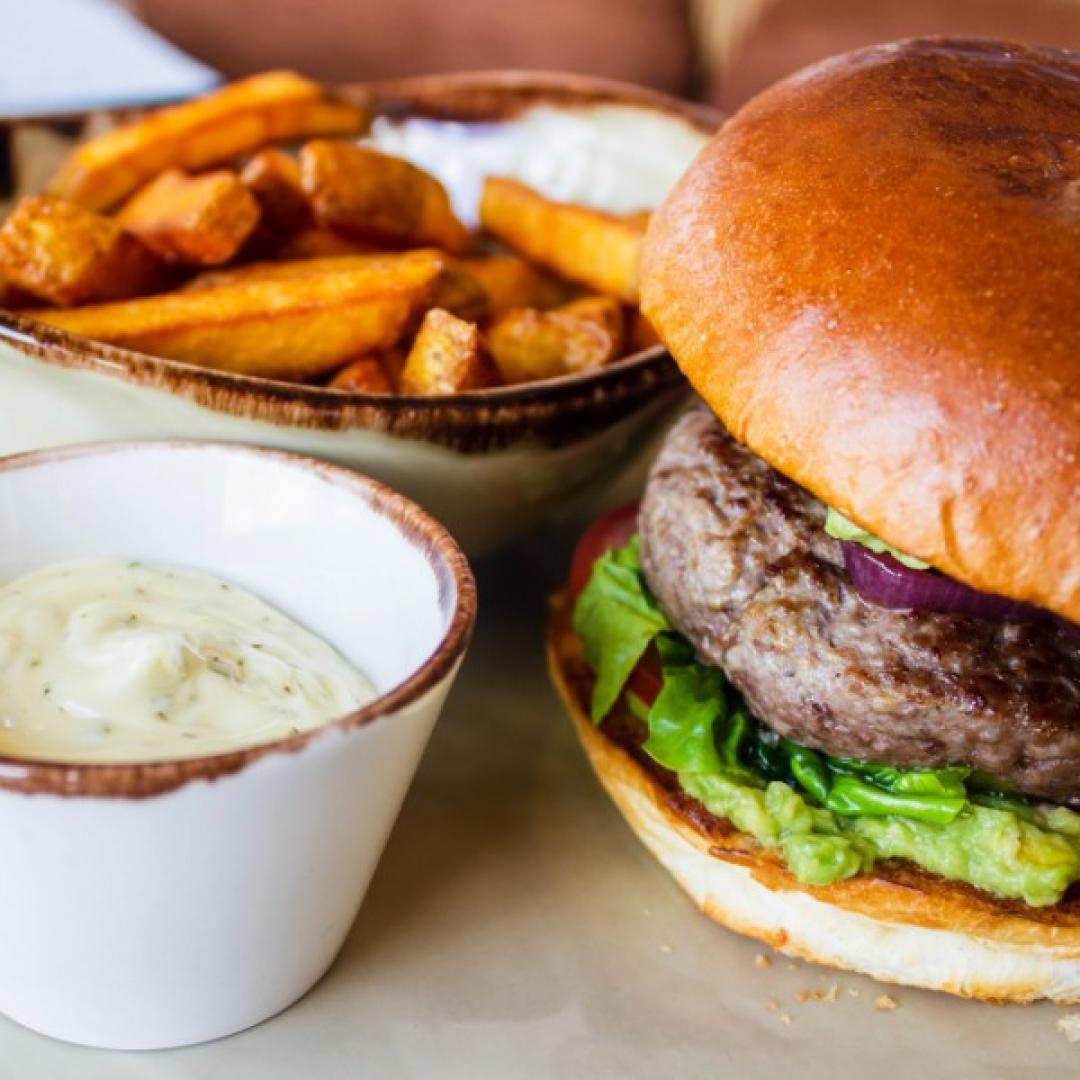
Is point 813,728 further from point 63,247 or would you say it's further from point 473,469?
point 63,247

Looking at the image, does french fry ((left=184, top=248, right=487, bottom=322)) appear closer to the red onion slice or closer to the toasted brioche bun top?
the toasted brioche bun top

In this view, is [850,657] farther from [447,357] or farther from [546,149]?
[546,149]

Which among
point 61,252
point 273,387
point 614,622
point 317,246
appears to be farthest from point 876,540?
point 61,252

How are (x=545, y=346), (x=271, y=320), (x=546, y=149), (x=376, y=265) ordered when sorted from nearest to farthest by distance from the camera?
(x=271, y=320)
(x=376, y=265)
(x=545, y=346)
(x=546, y=149)

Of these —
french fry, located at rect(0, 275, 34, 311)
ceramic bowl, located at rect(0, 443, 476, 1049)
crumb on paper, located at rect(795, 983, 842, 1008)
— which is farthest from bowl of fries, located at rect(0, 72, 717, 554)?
crumb on paper, located at rect(795, 983, 842, 1008)

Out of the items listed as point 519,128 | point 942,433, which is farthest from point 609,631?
point 519,128
